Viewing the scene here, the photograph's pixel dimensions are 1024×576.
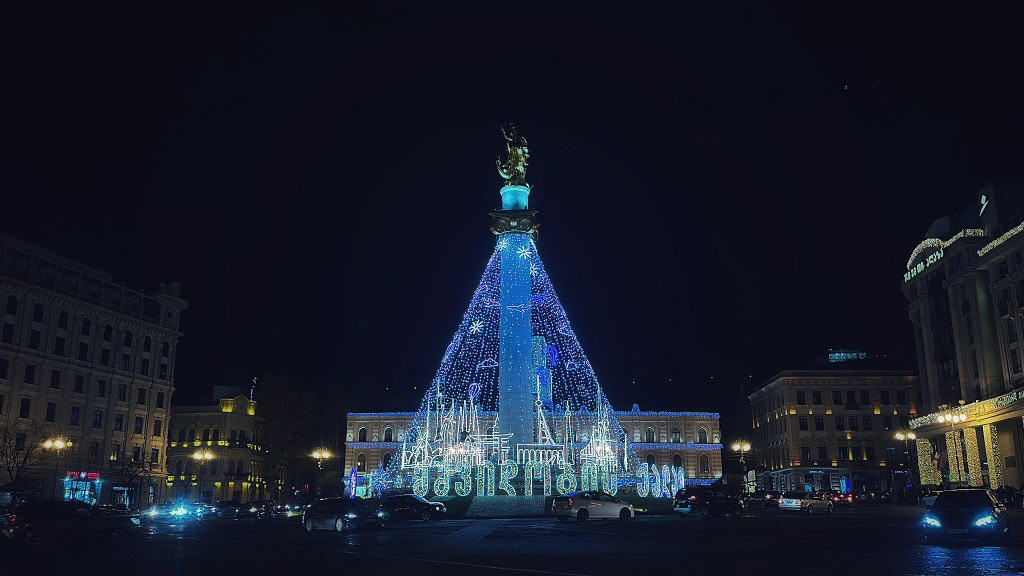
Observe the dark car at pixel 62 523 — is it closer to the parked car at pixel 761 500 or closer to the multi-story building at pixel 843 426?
the parked car at pixel 761 500

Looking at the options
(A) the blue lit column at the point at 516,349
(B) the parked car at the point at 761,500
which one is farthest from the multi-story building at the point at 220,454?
(B) the parked car at the point at 761,500

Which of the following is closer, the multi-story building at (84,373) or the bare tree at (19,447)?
the bare tree at (19,447)

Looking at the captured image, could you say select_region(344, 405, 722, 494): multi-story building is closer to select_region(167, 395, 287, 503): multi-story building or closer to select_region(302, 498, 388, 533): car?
select_region(167, 395, 287, 503): multi-story building

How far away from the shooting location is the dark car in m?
21.8

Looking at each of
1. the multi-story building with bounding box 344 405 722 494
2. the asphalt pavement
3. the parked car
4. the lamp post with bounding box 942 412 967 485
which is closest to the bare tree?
the asphalt pavement

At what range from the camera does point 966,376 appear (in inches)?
2218

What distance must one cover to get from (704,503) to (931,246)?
109 feet

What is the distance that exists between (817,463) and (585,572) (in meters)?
78.3

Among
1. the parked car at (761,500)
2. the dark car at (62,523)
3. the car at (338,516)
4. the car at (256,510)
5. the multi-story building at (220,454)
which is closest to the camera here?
the dark car at (62,523)

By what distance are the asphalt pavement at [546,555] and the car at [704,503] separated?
14187 millimetres

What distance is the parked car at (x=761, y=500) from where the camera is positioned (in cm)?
5275

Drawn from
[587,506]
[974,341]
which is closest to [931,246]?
[974,341]

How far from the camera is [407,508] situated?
3734cm

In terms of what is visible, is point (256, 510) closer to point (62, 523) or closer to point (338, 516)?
point (338, 516)
